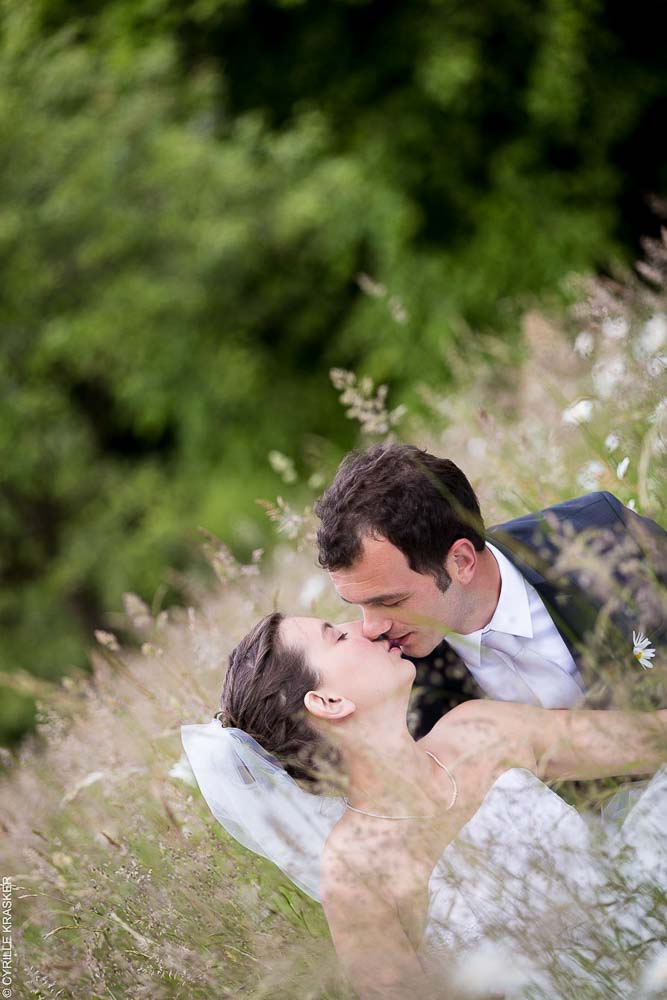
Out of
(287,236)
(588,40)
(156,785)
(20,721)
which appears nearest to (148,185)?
(287,236)

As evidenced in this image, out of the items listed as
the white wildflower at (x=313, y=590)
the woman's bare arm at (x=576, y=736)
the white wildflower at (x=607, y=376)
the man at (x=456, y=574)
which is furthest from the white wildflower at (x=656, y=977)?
the white wildflower at (x=607, y=376)

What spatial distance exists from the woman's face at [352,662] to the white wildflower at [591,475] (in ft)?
3.16

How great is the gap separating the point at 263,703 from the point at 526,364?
288 centimetres

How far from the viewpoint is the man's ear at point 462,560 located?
2.64m

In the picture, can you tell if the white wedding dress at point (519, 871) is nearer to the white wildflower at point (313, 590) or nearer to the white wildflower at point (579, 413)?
the white wildflower at point (313, 590)

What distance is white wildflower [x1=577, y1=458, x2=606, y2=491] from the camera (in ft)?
10.2

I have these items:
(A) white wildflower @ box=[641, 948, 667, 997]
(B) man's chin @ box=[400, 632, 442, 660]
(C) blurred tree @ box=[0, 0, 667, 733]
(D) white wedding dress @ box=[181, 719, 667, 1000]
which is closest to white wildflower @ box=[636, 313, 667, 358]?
(B) man's chin @ box=[400, 632, 442, 660]

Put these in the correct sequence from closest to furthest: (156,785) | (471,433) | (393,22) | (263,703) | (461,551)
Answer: (263,703)
(461,551)
(156,785)
(471,433)
(393,22)

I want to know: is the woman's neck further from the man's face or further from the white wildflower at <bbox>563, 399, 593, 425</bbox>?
the white wildflower at <bbox>563, 399, 593, 425</bbox>

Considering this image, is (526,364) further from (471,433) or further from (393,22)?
(393,22)

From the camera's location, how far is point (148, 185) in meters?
8.76

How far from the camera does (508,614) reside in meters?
2.66

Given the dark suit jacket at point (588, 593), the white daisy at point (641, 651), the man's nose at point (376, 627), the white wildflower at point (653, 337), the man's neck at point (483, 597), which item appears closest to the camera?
the dark suit jacket at point (588, 593)

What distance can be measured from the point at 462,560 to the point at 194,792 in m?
1.08
